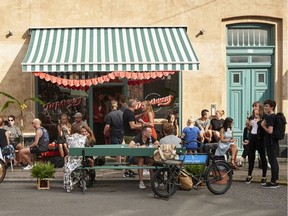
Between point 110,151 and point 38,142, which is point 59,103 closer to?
point 38,142

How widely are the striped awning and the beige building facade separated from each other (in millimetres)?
453

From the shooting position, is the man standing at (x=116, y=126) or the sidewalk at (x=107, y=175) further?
the man standing at (x=116, y=126)

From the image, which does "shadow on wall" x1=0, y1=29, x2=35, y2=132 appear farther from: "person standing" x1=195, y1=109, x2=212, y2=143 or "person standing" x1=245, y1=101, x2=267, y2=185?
"person standing" x1=245, y1=101, x2=267, y2=185

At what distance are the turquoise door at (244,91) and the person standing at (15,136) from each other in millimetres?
6068

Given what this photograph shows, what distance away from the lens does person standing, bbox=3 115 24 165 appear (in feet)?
50.7

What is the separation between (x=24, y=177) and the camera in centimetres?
1334

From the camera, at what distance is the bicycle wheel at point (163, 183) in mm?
10523

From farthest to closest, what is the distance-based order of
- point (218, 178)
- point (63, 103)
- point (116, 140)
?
point (63, 103)
point (116, 140)
point (218, 178)

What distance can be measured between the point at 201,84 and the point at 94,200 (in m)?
7.34

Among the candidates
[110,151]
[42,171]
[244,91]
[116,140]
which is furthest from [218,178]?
[244,91]

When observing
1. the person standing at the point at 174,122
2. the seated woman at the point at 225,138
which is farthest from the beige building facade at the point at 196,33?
the seated woman at the point at 225,138

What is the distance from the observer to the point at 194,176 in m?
11.2

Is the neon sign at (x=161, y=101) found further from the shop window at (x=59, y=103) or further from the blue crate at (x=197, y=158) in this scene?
the blue crate at (x=197, y=158)

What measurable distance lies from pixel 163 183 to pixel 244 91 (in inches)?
287
